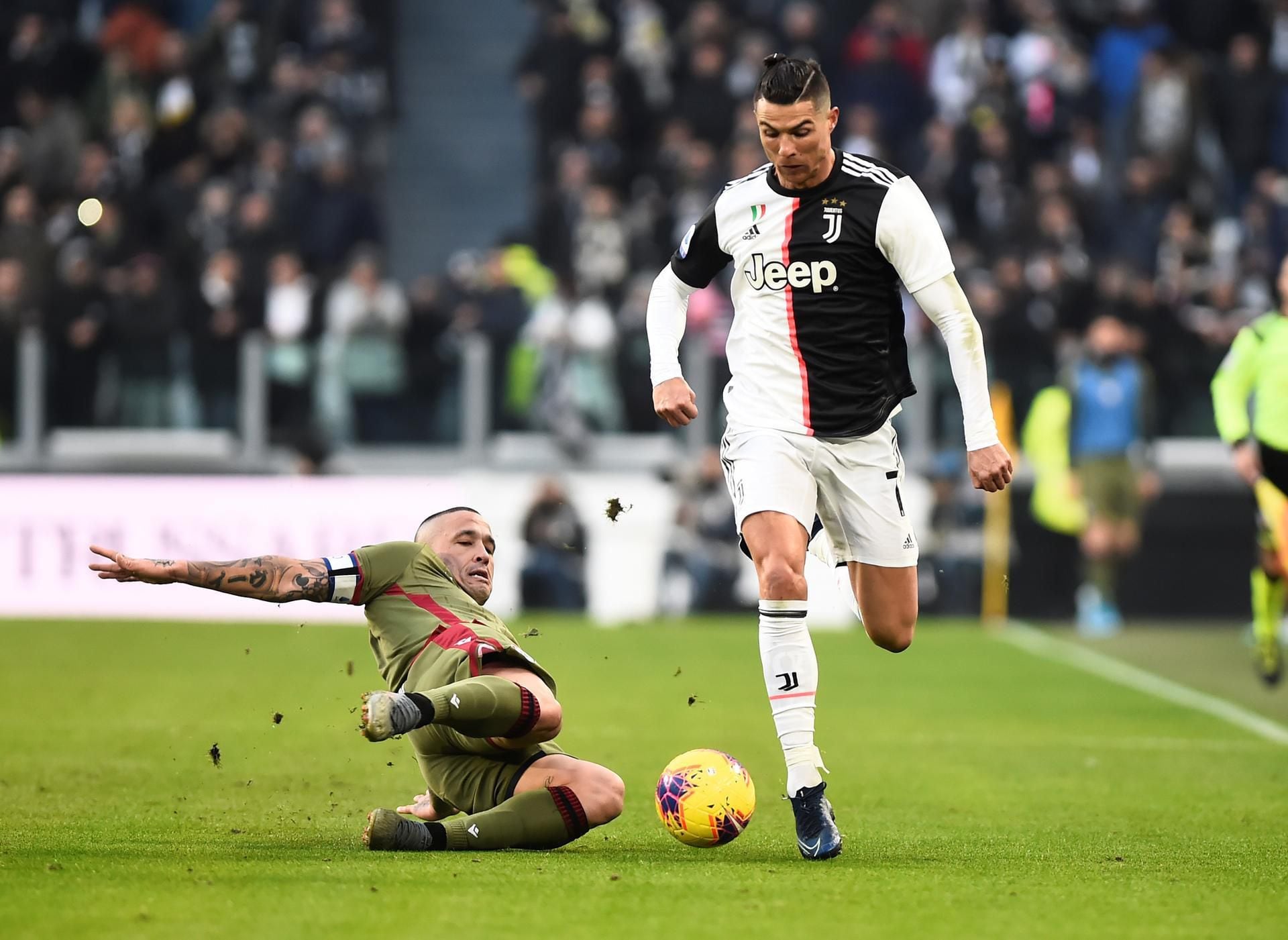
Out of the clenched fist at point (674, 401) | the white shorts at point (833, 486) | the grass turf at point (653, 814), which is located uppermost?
the clenched fist at point (674, 401)

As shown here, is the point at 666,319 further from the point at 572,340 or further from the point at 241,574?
the point at 572,340

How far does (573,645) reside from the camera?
15.0 metres

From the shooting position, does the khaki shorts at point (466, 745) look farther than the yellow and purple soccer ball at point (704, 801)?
No

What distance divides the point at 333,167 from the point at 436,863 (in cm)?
1431

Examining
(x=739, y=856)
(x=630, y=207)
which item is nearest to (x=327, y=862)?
(x=739, y=856)

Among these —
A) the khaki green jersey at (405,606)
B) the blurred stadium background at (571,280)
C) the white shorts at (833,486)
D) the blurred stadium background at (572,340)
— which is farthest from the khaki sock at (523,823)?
the blurred stadium background at (571,280)

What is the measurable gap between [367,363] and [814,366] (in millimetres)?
11222

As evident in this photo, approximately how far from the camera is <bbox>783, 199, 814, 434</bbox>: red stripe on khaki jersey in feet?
21.7

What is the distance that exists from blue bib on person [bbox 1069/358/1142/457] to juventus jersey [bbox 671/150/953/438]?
11209 millimetres

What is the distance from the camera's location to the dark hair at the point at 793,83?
20.8 ft

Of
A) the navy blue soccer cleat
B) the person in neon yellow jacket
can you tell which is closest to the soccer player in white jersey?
the navy blue soccer cleat

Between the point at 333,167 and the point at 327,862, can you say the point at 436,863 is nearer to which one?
the point at 327,862

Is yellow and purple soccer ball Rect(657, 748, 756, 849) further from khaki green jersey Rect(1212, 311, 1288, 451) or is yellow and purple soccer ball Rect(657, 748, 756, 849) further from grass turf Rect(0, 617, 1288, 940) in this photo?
khaki green jersey Rect(1212, 311, 1288, 451)

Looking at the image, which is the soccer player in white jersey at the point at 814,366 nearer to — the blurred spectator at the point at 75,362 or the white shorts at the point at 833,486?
the white shorts at the point at 833,486
